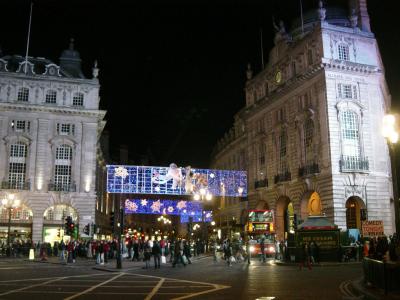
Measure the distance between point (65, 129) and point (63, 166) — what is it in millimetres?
4650

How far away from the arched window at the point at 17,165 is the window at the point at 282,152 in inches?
1192

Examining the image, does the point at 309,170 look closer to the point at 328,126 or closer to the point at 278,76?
the point at 328,126

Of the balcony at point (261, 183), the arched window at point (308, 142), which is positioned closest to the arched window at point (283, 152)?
the balcony at point (261, 183)

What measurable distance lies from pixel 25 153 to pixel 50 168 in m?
3.51

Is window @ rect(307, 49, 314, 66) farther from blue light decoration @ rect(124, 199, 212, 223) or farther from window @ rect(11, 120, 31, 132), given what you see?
window @ rect(11, 120, 31, 132)

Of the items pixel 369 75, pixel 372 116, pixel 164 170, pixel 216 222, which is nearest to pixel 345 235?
pixel 372 116

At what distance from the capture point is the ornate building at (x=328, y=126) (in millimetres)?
44062

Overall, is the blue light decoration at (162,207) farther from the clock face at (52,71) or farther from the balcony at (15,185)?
the clock face at (52,71)

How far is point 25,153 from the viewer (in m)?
57.3

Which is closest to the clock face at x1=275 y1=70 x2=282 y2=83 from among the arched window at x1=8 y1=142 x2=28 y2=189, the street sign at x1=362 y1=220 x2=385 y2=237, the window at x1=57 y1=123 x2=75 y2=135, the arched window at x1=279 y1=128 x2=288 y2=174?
the arched window at x1=279 y1=128 x2=288 y2=174

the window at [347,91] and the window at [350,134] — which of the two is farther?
the window at [347,91]

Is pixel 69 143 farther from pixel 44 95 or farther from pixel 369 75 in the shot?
pixel 369 75

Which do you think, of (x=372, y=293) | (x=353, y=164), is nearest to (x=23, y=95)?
(x=353, y=164)

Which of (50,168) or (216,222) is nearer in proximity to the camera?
(50,168)
